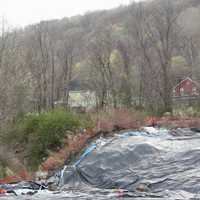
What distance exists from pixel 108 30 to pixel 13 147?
29.6 meters

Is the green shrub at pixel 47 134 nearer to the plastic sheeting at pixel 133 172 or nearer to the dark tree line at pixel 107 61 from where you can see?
the dark tree line at pixel 107 61

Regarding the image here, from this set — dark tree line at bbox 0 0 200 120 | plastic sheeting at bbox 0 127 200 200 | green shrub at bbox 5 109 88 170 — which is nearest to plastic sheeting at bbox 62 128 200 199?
plastic sheeting at bbox 0 127 200 200

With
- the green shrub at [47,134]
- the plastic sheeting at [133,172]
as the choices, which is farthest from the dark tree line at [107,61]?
the plastic sheeting at [133,172]

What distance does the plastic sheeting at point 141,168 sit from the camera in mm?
8391

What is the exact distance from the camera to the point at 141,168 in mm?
9609

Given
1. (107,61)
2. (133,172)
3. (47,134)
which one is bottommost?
(133,172)

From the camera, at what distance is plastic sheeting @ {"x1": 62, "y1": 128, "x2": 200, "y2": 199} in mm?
8391

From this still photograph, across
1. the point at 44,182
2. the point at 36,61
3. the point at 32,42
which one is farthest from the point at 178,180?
the point at 32,42

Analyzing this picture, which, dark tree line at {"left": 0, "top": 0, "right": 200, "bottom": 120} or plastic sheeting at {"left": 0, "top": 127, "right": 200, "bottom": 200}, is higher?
dark tree line at {"left": 0, "top": 0, "right": 200, "bottom": 120}

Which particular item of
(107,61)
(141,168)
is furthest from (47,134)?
(107,61)

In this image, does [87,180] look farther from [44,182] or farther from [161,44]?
[161,44]

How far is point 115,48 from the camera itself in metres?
41.2

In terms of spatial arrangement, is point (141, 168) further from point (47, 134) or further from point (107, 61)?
point (107, 61)

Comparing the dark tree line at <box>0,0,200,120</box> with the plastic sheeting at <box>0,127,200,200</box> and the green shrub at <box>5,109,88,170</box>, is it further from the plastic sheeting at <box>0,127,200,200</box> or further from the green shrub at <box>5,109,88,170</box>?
the plastic sheeting at <box>0,127,200,200</box>
